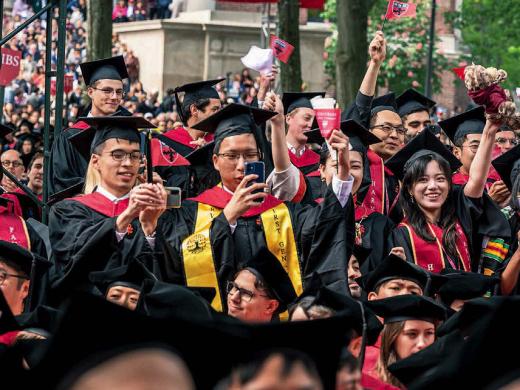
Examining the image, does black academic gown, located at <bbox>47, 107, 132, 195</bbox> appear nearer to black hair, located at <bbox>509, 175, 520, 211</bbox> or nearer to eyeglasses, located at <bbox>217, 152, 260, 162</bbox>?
eyeglasses, located at <bbox>217, 152, 260, 162</bbox>

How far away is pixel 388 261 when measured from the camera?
8.59 m

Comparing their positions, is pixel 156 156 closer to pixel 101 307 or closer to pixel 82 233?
Result: pixel 82 233

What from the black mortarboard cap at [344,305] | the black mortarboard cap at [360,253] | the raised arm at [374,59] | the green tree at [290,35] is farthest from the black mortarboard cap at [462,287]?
the green tree at [290,35]

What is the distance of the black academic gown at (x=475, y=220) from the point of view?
9656mm

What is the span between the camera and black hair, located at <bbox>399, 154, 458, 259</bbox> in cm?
958

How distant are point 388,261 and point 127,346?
16.0 ft

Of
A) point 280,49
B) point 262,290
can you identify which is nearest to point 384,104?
point 280,49

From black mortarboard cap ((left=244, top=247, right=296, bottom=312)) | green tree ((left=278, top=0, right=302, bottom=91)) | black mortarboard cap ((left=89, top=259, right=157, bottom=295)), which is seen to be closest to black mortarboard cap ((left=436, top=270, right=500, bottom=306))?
black mortarboard cap ((left=244, top=247, right=296, bottom=312))

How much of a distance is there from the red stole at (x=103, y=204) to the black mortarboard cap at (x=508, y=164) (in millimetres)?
2824

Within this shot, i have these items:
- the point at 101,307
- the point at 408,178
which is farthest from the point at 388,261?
the point at 101,307

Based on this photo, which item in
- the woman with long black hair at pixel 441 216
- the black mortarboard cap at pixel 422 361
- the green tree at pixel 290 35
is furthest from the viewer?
the green tree at pixel 290 35

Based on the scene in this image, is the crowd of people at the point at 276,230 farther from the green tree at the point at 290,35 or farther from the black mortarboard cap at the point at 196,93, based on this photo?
the green tree at the point at 290,35

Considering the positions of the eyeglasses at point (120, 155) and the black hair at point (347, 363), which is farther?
the eyeglasses at point (120, 155)

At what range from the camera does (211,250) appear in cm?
857
